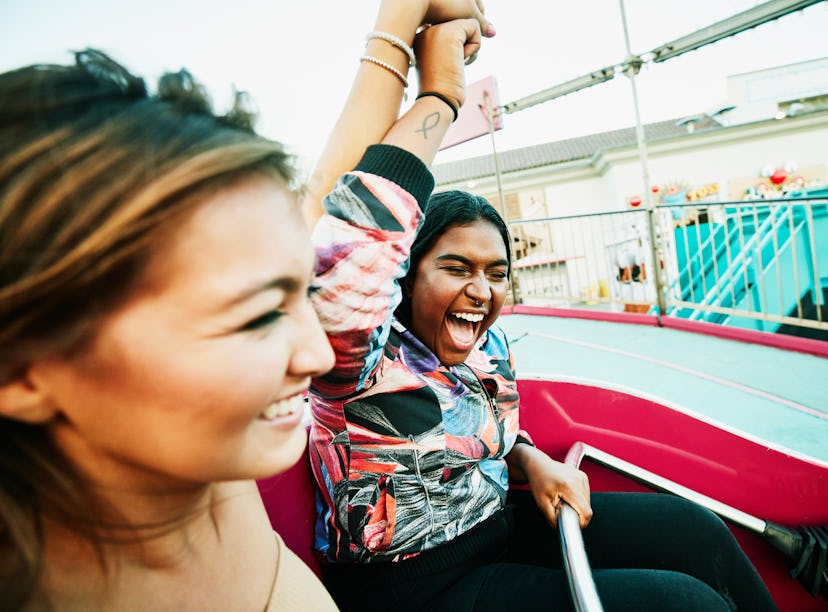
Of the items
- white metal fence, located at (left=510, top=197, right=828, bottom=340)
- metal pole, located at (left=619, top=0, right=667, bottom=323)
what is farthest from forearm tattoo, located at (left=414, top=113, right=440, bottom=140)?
metal pole, located at (left=619, top=0, right=667, bottom=323)

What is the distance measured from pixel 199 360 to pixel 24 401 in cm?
15

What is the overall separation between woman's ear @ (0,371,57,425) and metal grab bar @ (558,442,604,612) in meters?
0.84

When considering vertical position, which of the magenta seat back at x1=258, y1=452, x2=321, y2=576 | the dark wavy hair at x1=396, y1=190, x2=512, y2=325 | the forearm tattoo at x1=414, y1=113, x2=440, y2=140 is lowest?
the magenta seat back at x1=258, y1=452, x2=321, y2=576

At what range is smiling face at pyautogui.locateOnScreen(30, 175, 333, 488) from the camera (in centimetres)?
42

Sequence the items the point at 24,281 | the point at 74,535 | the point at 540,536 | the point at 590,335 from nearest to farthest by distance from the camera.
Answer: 1. the point at 24,281
2. the point at 74,535
3. the point at 540,536
4. the point at 590,335

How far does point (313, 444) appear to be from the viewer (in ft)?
3.61

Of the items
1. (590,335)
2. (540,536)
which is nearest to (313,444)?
(540,536)

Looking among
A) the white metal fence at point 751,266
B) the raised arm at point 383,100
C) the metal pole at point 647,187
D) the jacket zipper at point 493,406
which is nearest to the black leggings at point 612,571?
the jacket zipper at point 493,406

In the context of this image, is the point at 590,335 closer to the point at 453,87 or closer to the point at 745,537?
the point at 745,537

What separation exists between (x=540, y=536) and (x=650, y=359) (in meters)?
2.56

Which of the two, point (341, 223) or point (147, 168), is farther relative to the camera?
point (341, 223)

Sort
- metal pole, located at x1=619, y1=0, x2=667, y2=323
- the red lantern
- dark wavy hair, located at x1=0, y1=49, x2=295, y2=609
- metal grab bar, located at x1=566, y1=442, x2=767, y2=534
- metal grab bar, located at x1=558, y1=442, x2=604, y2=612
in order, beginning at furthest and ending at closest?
the red lantern
metal pole, located at x1=619, y1=0, x2=667, y2=323
metal grab bar, located at x1=566, y1=442, x2=767, y2=534
metal grab bar, located at x1=558, y1=442, x2=604, y2=612
dark wavy hair, located at x1=0, y1=49, x2=295, y2=609

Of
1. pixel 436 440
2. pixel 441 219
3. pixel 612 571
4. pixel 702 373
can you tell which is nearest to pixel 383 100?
pixel 441 219

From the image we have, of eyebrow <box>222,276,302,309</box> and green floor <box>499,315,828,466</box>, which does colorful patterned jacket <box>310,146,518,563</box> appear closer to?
eyebrow <box>222,276,302,309</box>
